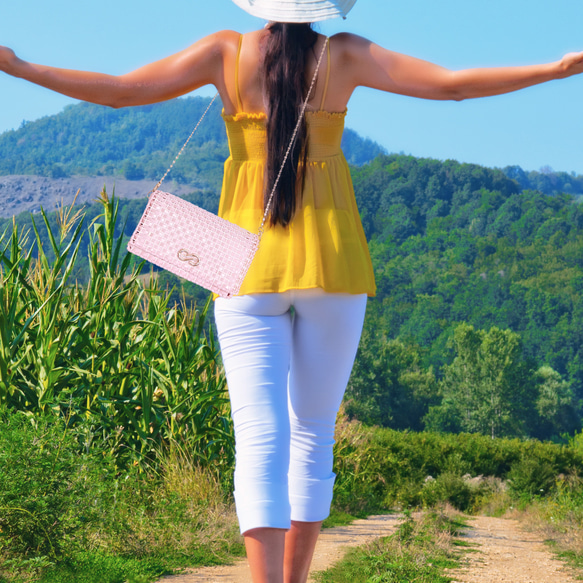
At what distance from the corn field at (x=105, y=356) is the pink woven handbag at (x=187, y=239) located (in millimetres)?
2127

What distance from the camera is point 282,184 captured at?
64.9 inches

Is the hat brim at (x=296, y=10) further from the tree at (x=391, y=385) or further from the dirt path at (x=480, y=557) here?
the tree at (x=391, y=385)

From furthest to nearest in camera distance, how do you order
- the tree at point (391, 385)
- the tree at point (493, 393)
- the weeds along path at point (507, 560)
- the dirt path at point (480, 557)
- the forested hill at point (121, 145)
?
1. the forested hill at point (121, 145)
2. the tree at point (493, 393)
3. the tree at point (391, 385)
4. the weeds along path at point (507, 560)
5. the dirt path at point (480, 557)

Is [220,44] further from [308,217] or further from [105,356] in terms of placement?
[105,356]

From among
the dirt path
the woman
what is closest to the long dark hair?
the woman

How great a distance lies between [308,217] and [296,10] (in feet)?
1.44

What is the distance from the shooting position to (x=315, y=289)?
1649mm

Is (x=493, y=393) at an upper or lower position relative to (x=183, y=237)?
lower

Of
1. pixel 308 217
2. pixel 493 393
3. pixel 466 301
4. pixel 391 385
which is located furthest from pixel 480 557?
pixel 466 301

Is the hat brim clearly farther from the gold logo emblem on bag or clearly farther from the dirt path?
the dirt path

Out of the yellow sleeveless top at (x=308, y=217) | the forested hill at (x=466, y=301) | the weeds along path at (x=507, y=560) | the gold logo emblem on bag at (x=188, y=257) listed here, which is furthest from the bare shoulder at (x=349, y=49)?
the forested hill at (x=466, y=301)

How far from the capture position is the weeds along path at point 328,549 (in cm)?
295

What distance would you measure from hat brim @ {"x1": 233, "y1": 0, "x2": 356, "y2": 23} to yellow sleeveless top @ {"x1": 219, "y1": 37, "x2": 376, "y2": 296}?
164 millimetres

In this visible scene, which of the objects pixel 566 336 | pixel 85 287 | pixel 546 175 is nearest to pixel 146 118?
pixel 546 175
